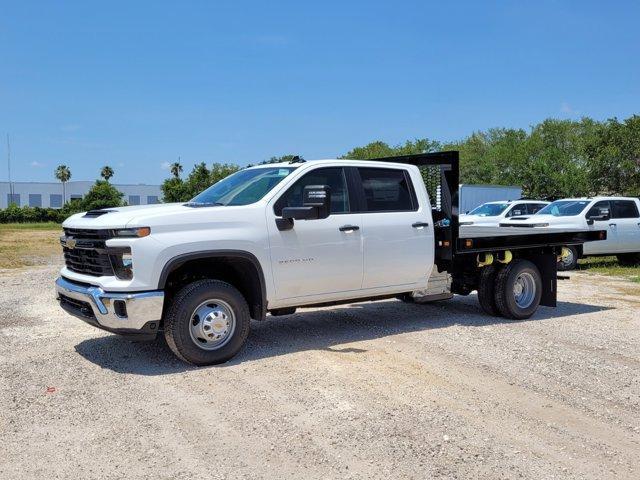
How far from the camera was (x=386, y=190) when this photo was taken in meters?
7.62

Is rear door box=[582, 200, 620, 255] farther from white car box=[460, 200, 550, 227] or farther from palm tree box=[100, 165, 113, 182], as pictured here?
palm tree box=[100, 165, 113, 182]

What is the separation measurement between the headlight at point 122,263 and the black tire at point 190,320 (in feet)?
1.68

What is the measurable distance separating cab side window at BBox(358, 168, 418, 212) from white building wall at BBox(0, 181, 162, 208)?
328 ft

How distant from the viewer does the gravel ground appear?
4188 millimetres

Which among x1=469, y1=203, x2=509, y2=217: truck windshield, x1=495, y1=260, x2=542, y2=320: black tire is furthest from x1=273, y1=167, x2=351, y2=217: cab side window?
x1=469, y1=203, x2=509, y2=217: truck windshield

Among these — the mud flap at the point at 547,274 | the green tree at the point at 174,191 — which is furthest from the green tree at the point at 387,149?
the mud flap at the point at 547,274

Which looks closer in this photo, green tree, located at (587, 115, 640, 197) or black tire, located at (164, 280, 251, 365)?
black tire, located at (164, 280, 251, 365)

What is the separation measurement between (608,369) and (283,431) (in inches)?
141

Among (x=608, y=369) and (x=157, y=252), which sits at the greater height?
(x=157, y=252)

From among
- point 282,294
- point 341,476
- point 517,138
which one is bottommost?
point 341,476

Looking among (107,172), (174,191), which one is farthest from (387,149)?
(107,172)

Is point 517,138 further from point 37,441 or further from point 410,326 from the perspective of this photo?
point 37,441

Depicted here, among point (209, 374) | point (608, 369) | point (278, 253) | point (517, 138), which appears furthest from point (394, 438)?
point (517, 138)

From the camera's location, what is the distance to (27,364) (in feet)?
21.1
